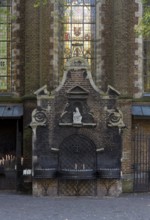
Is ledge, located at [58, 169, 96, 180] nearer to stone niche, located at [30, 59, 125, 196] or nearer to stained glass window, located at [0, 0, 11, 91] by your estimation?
stone niche, located at [30, 59, 125, 196]

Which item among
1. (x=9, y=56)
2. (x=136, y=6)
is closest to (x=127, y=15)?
(x=136, y=6)

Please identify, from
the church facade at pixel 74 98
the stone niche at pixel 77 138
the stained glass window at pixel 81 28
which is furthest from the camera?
the stained glass window at pixel 81 28

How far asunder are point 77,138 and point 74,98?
1475 mm

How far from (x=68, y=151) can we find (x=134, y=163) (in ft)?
10.1

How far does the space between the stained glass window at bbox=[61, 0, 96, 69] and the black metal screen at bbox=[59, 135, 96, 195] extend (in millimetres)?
4632

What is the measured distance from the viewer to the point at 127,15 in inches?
837

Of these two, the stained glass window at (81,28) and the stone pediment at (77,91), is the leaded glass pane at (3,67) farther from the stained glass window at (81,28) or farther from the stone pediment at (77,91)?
the stone pediment at (77,91)

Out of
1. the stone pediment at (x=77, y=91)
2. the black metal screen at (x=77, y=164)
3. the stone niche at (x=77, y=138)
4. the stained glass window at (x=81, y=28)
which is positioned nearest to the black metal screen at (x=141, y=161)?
the stone niche at (x=77, y=138)

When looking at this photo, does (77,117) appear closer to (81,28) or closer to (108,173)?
(108,173)

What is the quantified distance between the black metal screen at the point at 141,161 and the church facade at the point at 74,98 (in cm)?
4

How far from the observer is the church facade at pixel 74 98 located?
18.7 m

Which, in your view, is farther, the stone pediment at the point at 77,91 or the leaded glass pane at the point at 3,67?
the leaded glass pane at the point at 3,67

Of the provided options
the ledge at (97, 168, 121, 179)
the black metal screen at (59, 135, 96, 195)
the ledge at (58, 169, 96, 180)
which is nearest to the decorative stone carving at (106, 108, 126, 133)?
the black metal screen at (59, 135, 96, 195)

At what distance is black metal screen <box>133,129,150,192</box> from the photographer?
66.8 feet
